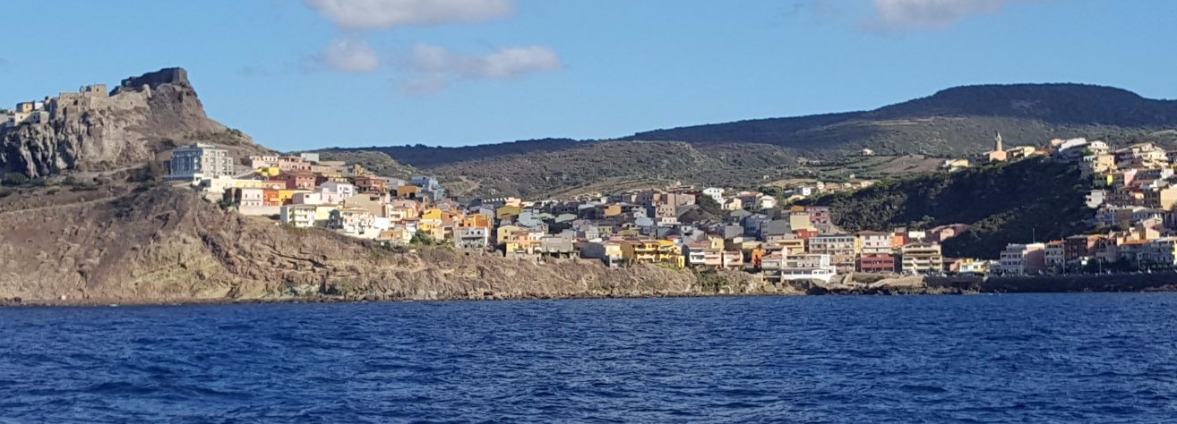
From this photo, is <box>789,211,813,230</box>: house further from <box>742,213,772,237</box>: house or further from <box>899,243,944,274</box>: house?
<box>899,243,944,274</box>: house

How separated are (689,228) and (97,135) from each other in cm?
4276

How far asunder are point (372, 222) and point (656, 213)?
38391mm

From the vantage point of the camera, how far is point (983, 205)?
418 feet

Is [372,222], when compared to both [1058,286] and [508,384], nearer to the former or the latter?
[1058,286]

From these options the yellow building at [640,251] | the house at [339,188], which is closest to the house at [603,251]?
the yellow building at [640,251]

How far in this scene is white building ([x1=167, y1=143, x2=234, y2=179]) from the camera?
106 m

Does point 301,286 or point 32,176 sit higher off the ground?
point 32,176

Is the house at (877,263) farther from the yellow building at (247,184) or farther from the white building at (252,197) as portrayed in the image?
the yellow building at (247,184)

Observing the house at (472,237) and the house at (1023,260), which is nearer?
the house at (472,237)

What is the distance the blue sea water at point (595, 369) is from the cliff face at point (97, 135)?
178 ft

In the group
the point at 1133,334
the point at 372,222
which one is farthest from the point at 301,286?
the point at 1133,334

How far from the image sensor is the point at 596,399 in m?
30.0

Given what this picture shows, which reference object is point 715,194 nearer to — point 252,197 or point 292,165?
point 292,165

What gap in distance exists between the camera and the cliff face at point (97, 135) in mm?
113562
